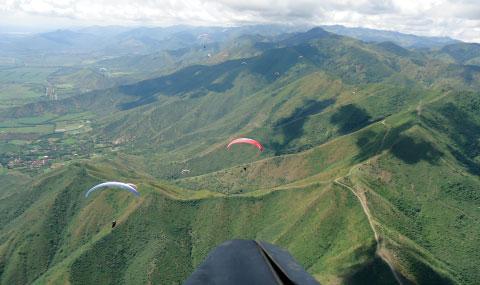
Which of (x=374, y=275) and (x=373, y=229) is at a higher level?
(x=373, y=229)

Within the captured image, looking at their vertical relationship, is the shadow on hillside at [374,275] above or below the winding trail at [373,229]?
below

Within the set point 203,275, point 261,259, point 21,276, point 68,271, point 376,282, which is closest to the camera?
point 203,275

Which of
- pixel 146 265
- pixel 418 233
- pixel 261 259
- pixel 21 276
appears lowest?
pixel 21 276

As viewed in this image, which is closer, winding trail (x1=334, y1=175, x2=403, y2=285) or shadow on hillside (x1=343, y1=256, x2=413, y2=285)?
shadow on hillside (x1=343, y1=256, x2=413, y2=285)

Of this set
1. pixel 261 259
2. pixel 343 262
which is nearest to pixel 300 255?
pixel 343 262

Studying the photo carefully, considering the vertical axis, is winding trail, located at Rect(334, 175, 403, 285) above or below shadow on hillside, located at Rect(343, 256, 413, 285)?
above

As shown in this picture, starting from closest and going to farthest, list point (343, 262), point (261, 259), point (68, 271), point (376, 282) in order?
1. point (261, 259)
2. point (376, 282)
3. point (343, 262)
4. point (68, 271)

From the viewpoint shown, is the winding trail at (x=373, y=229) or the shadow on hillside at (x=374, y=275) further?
the winding trail at (x=373, y=229)

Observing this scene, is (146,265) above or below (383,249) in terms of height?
below

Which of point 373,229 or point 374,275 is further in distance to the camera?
point 373,229

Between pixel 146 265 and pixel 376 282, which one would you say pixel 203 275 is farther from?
pixel 146 265

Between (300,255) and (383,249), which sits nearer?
(383,249)
